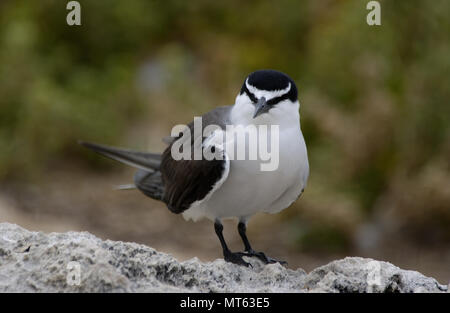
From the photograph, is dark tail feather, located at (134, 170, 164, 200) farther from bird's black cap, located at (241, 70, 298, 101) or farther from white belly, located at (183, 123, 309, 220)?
bird's black cap, located at (241, 70, 298, 101)

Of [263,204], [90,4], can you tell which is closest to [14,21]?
[90,4]

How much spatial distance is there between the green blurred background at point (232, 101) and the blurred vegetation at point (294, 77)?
0.05 feet

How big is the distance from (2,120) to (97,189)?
1.32 meters

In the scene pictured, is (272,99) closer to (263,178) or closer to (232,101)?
(263,178)

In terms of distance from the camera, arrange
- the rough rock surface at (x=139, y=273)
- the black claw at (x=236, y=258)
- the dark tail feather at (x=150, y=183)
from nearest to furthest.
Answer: the rough rock surface at (x=139, y=273), the black claw at (x=236, y=258), the dark tail feather at (x=150, y=183)

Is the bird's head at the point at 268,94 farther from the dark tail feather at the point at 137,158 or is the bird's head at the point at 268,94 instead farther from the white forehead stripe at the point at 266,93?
the dark tail feather at the point at 137,158

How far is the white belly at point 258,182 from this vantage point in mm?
Result: 4117

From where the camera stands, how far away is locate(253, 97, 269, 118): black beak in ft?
13.2

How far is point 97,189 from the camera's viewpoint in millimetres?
8117

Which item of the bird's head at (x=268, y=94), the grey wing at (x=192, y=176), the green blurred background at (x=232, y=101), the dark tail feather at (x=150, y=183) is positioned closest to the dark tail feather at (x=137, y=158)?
the dark tail feather at (x=150, y=183)

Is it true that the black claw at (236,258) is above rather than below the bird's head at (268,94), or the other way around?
below

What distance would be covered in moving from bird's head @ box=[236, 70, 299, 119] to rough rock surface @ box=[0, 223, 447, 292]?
95 centimetres

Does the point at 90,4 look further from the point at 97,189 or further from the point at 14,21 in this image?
the point at 97,189

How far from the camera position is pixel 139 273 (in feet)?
10.7
